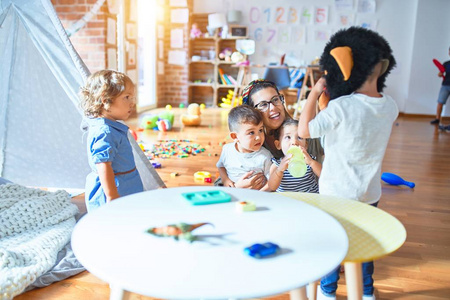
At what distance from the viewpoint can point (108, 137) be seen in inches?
52.7

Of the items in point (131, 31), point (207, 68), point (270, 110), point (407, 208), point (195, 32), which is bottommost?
point (407, 208)

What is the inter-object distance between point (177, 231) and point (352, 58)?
599 mm

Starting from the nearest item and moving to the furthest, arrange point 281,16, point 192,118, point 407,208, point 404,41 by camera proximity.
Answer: point 407,208, point 192,118, point 404,41, point 281,16

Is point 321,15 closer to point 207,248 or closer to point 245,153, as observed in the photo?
point 245,153

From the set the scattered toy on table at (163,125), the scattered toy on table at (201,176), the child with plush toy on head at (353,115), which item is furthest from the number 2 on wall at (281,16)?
the child with plush toy on head at (353,115)

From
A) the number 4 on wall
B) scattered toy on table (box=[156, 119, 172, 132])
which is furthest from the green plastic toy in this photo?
the number 4 on wall

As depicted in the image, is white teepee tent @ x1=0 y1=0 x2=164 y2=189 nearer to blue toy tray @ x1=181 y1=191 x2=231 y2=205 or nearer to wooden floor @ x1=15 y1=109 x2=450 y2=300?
wooden floor @ x1=15 y1=109 x2=450 y2=300

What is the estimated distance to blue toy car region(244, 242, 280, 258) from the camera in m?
0.59

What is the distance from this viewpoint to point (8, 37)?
196cm

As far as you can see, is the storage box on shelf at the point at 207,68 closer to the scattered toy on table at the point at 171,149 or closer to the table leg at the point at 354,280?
the scattered toy on table at the point at 171,149

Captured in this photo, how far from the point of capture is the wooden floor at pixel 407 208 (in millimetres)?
1244

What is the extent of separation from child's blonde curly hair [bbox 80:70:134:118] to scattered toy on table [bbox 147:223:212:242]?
2.65 ft

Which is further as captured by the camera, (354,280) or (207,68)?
(207,68)

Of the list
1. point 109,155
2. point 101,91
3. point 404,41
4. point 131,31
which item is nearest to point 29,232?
point 109,155
